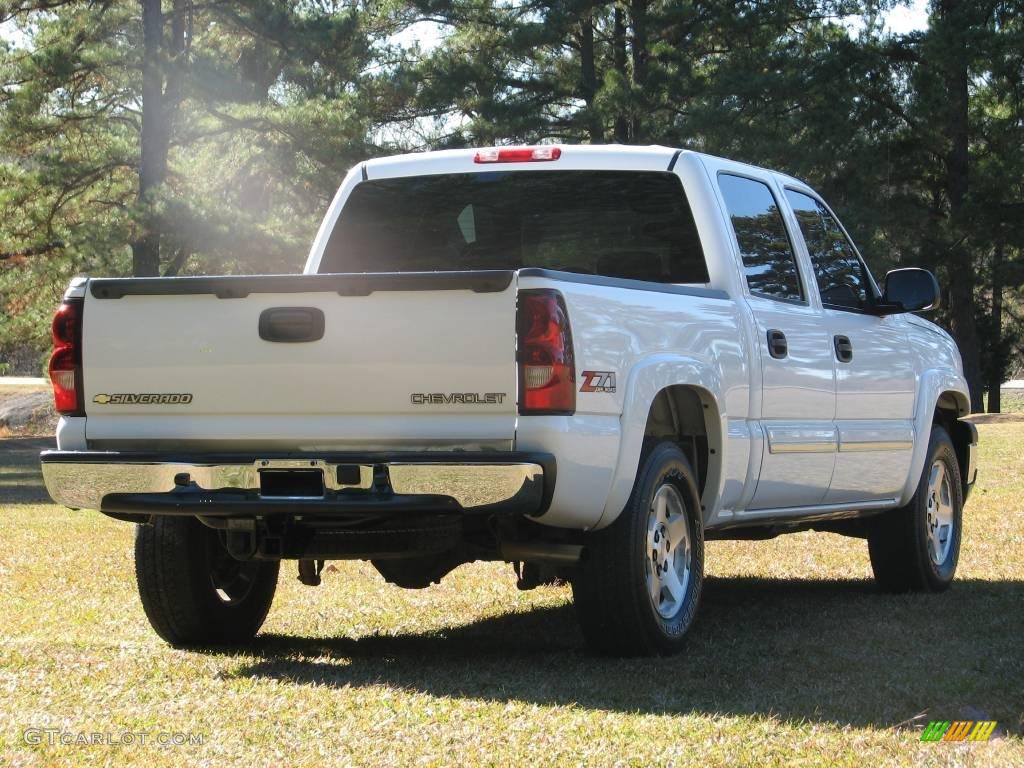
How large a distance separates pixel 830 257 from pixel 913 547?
1598 millimetres

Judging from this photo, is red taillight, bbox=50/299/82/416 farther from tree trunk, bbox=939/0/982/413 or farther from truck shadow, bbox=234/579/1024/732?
tree trunk, bbox=939/0/982/413

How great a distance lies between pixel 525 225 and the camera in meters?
7.30

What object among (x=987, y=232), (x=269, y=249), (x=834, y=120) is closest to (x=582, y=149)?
(x=269, y=249)

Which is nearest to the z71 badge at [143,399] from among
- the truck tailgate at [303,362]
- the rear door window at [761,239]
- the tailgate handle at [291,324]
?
the truck tailgate at [303,362]

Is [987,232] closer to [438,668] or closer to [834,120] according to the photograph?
[834,120]

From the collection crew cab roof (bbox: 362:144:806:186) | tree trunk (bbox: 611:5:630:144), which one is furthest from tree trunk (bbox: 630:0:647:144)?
crew cab roof (bbox: 362:144:806:186)

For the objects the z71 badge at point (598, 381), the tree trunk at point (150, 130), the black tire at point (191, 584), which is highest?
the tree trunk at point (150, 130)

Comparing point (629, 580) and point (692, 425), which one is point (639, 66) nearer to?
point (692, 425)

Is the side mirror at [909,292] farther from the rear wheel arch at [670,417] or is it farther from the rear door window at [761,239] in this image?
the rear wheel arch at [670,417]

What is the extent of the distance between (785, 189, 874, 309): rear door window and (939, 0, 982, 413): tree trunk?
27.0 m

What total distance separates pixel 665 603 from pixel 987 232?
Result: 3131cm

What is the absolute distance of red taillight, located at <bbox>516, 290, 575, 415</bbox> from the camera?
5367 millimetres

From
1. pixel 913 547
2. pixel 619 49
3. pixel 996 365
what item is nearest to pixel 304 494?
pixel 913 547

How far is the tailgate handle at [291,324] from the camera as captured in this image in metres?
5.64
